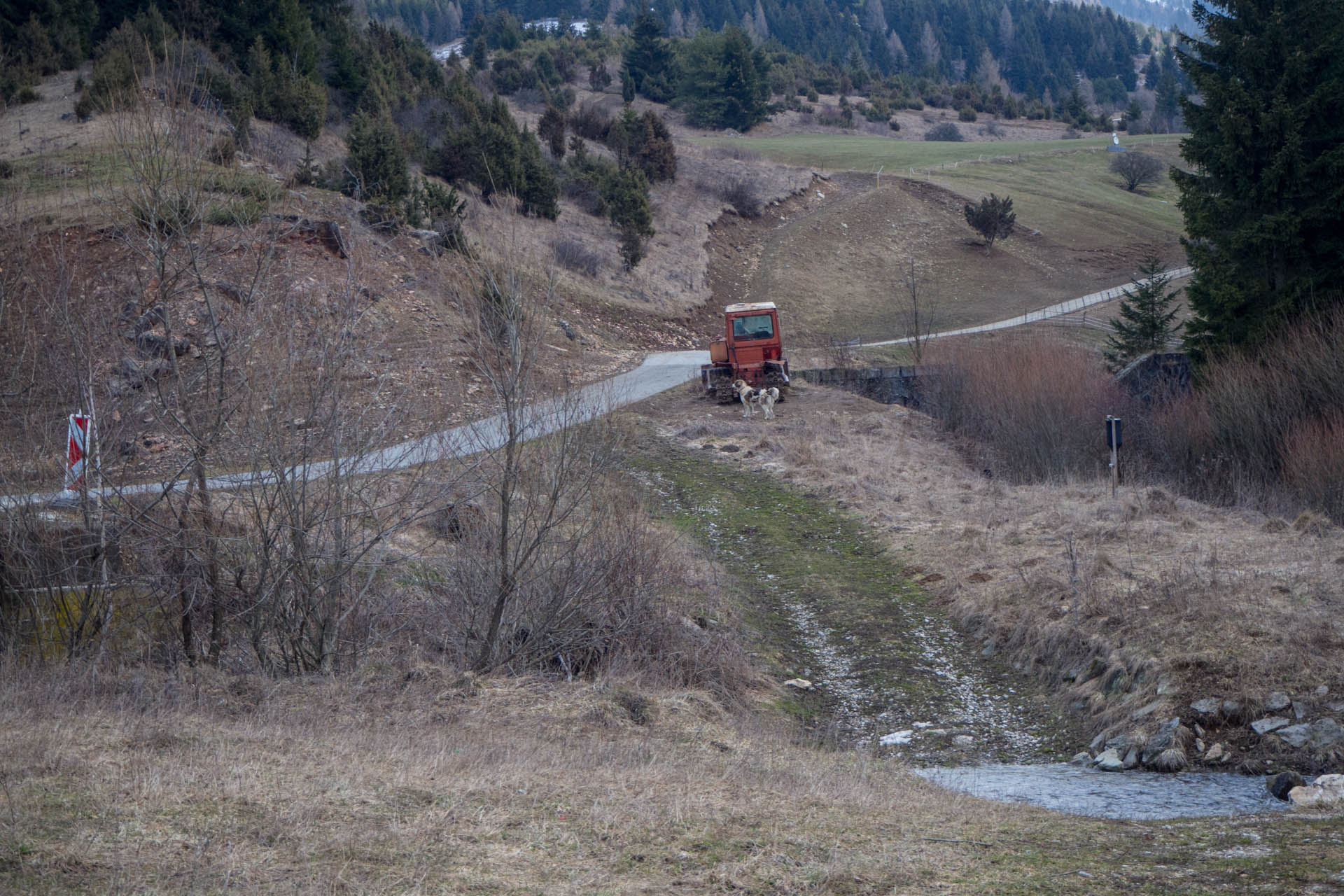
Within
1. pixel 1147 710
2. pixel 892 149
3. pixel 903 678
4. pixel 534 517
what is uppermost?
pixel 892 149

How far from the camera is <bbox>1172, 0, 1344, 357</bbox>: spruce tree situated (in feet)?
79.4

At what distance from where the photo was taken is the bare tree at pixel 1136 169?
76312 mm

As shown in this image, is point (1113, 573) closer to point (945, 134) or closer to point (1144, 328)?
point (1144, 328)

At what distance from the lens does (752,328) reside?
96.6ft

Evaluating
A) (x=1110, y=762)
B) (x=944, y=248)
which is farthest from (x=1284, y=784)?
(x=944, y=248)

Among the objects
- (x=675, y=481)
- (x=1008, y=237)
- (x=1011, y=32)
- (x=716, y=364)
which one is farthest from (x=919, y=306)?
(x=1011, y=32)

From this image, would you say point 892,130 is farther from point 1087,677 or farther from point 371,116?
point 1087,677

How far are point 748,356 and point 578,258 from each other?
536 inches

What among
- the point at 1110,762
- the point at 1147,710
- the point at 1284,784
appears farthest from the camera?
the point at 1147,710

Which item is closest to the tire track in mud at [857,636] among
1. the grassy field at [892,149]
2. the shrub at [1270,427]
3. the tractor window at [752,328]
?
the shrub at [1270,427]

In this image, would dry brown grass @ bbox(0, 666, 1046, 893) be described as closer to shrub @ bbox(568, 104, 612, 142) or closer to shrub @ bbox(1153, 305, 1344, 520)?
shrub @ bbox(1153, 305, 1344, 520)

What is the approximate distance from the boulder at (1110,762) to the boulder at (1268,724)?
1164 mm

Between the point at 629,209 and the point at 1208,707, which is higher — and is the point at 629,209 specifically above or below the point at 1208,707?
above

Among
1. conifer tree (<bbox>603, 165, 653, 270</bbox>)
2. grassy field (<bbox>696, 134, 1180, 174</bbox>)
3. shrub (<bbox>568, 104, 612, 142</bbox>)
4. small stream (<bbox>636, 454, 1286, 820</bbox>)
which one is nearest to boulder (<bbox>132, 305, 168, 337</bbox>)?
small stream (<bbox>636, 454, 1286, 820</bbox>)
